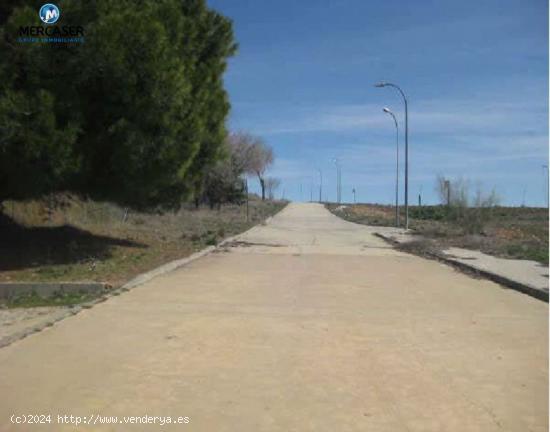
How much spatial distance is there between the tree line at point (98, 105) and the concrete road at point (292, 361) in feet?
11.7

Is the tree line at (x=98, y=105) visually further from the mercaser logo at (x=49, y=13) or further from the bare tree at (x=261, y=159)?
the bare tree at (x=261, y=159)

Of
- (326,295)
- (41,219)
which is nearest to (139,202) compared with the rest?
(41,219)

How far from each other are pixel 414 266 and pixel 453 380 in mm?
12346

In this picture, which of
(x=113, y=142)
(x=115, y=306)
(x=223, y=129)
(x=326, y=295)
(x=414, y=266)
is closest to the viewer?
(x=115, y=306)

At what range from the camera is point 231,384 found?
241 inches

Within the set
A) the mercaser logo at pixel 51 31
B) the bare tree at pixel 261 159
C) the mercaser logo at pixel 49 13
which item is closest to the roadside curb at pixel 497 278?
the mercaser logo at pixel 51 31

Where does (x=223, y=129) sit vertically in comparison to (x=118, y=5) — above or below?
below

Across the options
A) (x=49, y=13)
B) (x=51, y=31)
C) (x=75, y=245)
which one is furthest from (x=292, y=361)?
(x=75, y=245)

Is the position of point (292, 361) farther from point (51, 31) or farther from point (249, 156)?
point (249, 156)

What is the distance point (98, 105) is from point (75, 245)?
4.00m

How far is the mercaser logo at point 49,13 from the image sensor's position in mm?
13527

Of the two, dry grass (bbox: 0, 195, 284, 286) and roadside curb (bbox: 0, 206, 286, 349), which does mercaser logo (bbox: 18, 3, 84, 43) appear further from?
roadside curb (bbox: 0, 206, 286, 349)

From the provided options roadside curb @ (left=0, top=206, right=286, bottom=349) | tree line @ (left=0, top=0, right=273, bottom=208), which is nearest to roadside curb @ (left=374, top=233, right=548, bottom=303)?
roadside curb @ (left=0, top=206, right=286, bottom=349)

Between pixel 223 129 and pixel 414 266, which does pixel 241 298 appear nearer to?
pixel 414 266
